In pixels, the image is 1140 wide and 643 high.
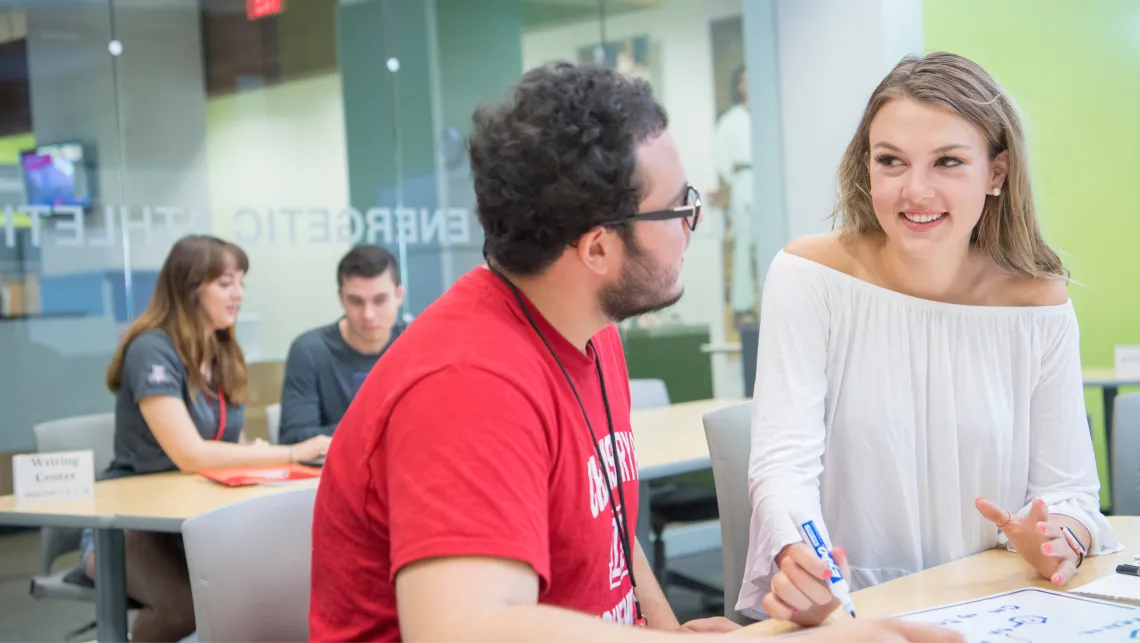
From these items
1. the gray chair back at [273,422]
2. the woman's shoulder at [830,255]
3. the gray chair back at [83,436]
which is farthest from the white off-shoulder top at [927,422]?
the gray chair back at [273,422]

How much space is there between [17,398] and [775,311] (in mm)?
4015

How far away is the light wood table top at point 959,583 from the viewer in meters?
1.36

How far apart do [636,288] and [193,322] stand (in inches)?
97.5

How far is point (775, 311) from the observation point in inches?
70.4

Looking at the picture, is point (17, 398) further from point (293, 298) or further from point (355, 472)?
point (355, 472)

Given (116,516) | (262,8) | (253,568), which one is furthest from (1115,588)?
(262,8)

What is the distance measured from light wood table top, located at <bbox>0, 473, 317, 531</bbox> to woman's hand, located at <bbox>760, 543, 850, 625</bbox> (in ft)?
4.78

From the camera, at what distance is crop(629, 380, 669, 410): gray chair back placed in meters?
4.25

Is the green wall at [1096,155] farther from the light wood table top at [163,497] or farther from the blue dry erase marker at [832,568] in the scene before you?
the blue dry erase marker at [832,568]

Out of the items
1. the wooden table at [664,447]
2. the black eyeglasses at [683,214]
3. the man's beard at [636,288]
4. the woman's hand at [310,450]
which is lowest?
the wooden table at [664,447]

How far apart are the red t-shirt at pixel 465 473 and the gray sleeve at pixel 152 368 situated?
227 centimetres

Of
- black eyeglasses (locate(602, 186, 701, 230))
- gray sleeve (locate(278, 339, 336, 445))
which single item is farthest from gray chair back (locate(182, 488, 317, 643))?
gray sleeve (locate(278, 339, 336, 445))

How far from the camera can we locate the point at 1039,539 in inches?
58.2

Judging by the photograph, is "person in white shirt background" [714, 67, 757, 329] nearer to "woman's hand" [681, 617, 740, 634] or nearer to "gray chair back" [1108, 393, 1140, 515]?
"gray chair back" [1108, 393, 1140, 515]
